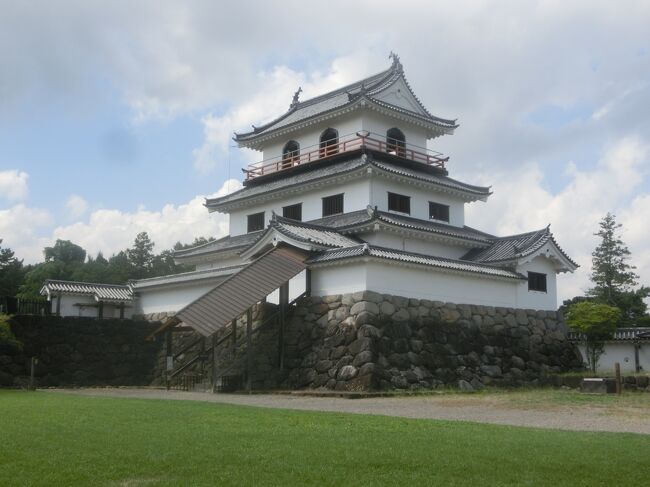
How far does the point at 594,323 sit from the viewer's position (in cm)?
2708

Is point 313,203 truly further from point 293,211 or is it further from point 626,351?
point 626,351

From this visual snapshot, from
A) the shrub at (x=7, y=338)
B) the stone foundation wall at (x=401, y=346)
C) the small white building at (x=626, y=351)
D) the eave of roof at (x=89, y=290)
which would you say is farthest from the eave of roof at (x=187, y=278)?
the small white building at (x=626, y=351)

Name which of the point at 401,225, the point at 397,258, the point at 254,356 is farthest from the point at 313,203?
the point at 254,356

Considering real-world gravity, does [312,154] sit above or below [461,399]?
above

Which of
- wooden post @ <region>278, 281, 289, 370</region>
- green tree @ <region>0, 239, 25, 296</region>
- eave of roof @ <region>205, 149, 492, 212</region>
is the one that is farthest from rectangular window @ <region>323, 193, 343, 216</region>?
green tree @ <region>0, 239, 25, 296</region>

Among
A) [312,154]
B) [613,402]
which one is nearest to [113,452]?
[613,402]

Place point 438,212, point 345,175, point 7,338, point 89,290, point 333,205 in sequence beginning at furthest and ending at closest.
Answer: point 438,212 < point 89,290 < point 333,205 < point 345,175 < point 7,338

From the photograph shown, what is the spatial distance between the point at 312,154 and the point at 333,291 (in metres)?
10.5

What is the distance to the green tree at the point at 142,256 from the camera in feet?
190

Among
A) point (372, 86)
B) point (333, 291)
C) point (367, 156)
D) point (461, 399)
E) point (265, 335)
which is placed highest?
point (372, 86)

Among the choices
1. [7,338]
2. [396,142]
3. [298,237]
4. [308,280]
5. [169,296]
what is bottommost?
[7,338]

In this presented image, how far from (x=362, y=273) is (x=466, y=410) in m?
7.33

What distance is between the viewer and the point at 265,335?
74.5ft

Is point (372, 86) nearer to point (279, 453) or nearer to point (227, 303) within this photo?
point (227, 303)
